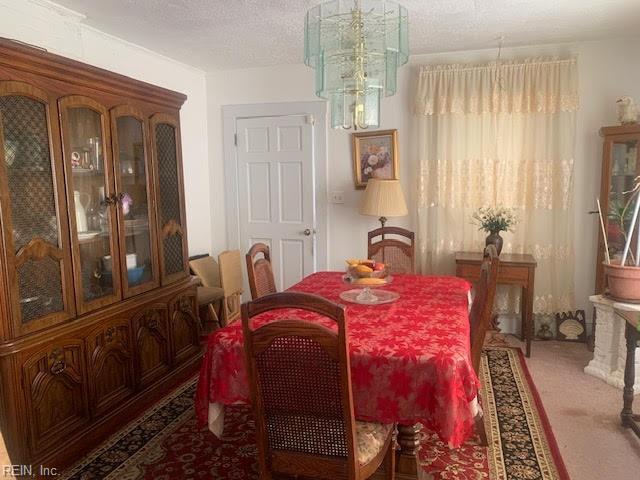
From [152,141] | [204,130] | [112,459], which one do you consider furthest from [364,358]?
[204,130]

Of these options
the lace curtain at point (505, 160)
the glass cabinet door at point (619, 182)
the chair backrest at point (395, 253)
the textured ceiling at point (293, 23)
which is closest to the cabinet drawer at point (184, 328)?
the chair backrest at point (395, 253)

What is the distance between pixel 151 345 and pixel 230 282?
4.42 ft

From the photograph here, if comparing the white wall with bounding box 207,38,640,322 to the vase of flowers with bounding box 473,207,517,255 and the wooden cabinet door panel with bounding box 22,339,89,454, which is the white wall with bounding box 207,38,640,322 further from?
the wooden cabinet door panel with bounding box 22,339,89,454

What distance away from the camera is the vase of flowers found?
3680 mm

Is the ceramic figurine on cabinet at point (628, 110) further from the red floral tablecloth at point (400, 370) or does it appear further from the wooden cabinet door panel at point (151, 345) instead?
the wooden cabinet door panel at point (151, 345)

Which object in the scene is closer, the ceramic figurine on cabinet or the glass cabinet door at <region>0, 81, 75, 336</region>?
the glass cabinet door at <region>0, 81, 75, 336</region>

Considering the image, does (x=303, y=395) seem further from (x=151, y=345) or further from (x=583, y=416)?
(x=583, y=416)

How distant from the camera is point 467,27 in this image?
3318 millimetres

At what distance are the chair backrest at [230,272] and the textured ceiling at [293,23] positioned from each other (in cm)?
179

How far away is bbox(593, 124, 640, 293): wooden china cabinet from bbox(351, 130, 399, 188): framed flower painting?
5.42 ft

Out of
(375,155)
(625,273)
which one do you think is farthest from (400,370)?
(375,155)

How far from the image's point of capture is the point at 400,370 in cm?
168

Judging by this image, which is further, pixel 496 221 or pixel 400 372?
pixel 496 221

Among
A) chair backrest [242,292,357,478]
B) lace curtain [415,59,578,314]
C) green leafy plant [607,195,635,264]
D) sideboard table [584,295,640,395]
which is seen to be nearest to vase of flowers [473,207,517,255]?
lace curtain [415,59,578,314]
